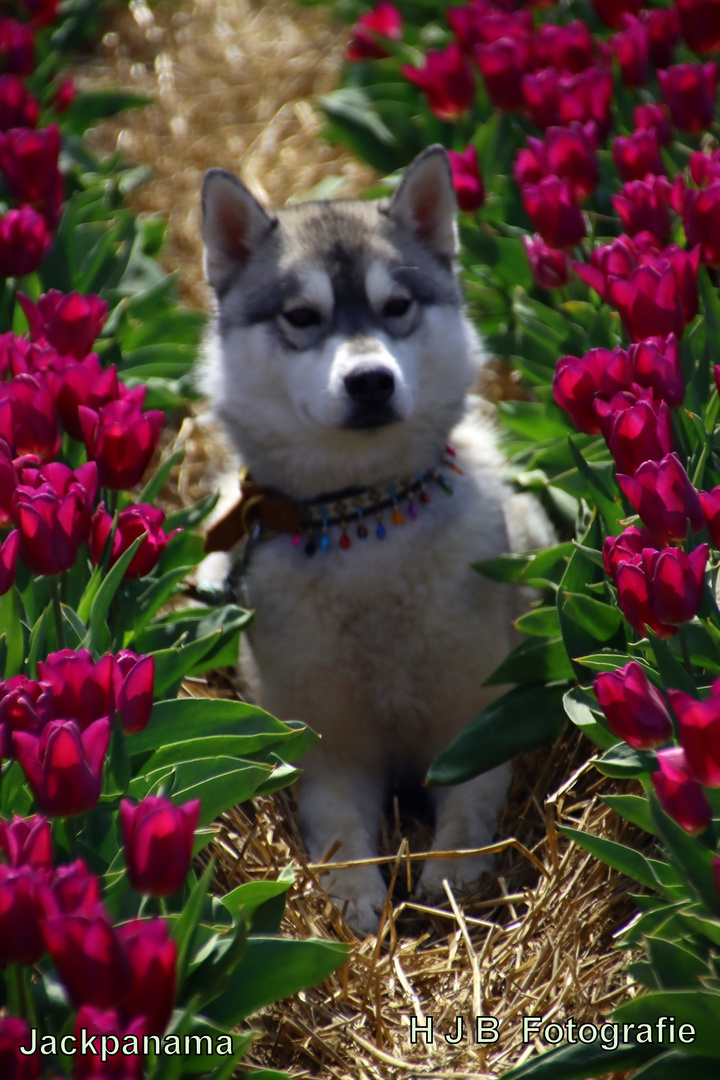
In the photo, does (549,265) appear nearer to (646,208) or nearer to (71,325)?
(646,208)

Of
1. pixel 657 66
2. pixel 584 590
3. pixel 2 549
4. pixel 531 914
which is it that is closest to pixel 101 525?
pixel 2 549

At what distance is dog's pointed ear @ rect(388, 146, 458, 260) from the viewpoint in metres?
2.67

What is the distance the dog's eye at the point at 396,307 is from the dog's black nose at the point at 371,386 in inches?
12.5

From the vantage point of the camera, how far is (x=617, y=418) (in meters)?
1.69

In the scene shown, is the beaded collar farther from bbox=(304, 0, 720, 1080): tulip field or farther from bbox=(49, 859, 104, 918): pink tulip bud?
bbox=(49, 859, 104, 918): pink tulip bud

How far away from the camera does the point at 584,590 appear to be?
6.98 feet

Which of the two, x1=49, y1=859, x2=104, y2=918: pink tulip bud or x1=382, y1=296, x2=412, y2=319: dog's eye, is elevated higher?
x1=49, y1=859, x2=104, y2=918: pink tulip bud

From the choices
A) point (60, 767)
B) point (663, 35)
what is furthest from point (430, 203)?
point (60, 767)

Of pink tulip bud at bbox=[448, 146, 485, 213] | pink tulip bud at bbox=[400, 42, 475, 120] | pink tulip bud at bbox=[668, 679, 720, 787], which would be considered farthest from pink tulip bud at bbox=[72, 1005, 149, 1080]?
pink tulip bud at bbox=[400, 42, 475, 120]

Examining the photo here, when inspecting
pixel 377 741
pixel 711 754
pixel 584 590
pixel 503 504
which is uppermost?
pixel 711 754

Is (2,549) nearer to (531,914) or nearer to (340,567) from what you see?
(340,567)

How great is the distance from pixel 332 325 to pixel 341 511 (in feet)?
1.40

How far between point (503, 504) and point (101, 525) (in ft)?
3.81

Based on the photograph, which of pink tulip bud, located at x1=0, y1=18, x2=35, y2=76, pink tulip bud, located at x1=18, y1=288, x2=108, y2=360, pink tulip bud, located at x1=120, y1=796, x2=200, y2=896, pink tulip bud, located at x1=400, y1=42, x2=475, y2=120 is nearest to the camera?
pink tulip bud, located at x1=120, y1=796, x2=200, y2=896
